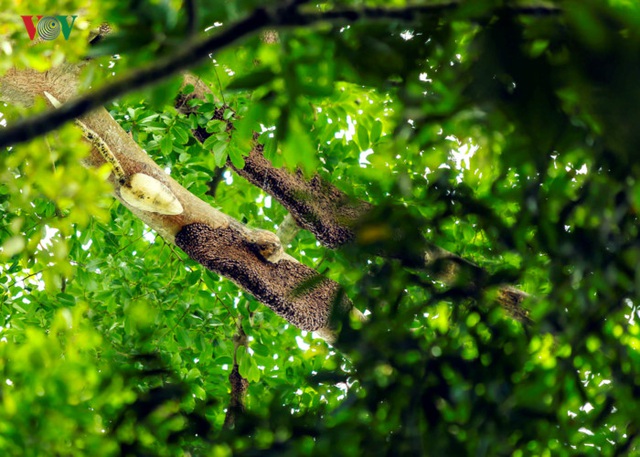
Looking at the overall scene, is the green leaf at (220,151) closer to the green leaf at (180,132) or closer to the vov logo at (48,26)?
the green leaf at (180,132)

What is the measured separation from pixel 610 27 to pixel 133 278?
4035 millimetres

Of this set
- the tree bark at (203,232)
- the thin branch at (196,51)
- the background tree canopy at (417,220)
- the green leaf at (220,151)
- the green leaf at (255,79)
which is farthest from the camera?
the green leaf at (220,151)

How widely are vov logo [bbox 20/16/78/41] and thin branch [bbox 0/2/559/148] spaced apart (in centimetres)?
236

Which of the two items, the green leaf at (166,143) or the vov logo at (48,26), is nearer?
the vov logo at (48,26)

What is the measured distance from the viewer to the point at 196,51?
40.6 inches

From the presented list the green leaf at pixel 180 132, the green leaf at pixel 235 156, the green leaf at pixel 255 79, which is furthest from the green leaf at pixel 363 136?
the green leaf at pixel 255 79

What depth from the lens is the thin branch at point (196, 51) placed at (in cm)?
102

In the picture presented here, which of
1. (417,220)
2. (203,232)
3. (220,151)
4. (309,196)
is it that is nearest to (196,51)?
(417,220)

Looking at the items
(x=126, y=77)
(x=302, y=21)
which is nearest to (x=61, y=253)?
(x=126, y=77)

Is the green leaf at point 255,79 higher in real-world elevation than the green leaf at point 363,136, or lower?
higher

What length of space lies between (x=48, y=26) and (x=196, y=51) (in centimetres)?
277

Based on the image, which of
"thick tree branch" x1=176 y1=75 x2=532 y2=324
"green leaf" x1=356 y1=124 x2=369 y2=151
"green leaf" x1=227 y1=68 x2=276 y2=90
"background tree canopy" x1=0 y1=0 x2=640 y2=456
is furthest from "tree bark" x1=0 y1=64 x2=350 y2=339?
"green leaf" x1=227 y1=68 x2=276 y2=90

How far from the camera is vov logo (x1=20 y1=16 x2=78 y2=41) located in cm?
329

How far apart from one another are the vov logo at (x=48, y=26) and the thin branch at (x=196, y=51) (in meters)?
2.36
